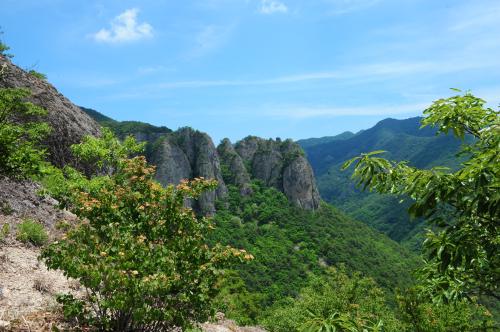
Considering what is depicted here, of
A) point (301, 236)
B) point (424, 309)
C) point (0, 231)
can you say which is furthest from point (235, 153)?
point (0, 231)

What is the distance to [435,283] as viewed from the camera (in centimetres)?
654

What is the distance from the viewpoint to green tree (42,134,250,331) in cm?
678

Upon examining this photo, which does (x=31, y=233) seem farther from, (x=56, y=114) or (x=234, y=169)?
(x=234, y=169)

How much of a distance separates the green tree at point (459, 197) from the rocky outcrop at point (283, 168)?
447 feet

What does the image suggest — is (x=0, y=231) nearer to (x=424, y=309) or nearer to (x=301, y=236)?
(x=424, y=309)

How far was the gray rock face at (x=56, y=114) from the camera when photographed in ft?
67.6

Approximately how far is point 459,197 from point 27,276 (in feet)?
37.0

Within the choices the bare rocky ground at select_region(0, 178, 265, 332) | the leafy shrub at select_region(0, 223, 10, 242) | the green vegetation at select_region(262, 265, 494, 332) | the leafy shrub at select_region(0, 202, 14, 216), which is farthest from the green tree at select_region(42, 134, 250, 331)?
the leafy shrub at select_region(0, 202, 14, 216)

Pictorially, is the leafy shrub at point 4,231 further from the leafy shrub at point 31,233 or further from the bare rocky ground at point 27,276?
the leafy shrub at point 31,233

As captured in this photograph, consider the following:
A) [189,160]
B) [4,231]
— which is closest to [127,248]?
[4,231]

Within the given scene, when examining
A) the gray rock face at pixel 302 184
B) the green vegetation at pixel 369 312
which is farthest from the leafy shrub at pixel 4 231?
the gray rock face at pixel 302 184

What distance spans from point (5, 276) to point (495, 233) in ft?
37.7

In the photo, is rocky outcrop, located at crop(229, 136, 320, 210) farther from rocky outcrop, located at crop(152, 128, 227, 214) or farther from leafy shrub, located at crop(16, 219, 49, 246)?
leafy shrub, located at crop(16, 219, 49, 246)

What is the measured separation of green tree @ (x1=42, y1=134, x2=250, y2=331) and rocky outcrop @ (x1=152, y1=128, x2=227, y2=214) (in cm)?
10770
